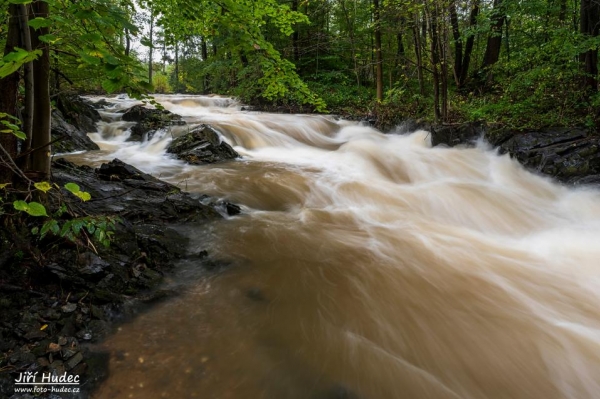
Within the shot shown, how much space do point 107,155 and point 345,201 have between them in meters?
5.41

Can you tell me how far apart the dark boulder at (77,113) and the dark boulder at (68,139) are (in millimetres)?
430

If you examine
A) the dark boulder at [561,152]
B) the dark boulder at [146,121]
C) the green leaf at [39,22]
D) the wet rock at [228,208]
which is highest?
the dark boulder at [146,121]

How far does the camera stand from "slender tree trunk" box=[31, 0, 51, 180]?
242 centimetres

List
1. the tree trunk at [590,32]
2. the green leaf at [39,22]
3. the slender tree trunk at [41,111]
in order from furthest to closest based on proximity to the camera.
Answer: the tree trunk at [590,32]
the slender tree trunk at [41,111]
the green leaf at [39,22]

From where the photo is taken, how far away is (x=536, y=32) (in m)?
9.60

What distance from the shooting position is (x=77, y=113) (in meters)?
9.44

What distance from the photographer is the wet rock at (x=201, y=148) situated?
7.57 meters

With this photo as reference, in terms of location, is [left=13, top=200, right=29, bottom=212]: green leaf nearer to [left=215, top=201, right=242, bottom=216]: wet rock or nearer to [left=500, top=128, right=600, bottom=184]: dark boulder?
[left=215, top=201, right=242, bottom=216]: wet rock

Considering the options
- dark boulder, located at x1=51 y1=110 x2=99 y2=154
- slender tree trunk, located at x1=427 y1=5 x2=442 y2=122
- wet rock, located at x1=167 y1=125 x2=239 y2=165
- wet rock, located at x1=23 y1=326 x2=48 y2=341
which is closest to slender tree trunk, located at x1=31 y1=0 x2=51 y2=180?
wet rock, located at x1=23 y1=326 x2=48 y2=341

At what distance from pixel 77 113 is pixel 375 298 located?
9.86 m

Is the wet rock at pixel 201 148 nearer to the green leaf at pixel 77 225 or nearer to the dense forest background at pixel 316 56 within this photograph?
the dense forest background at pixel 316 56

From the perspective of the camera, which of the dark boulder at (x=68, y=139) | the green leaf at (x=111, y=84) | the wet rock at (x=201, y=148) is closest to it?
the green leaf at (x=111, y=84)

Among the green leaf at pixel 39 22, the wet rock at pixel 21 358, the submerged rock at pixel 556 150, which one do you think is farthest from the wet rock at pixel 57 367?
the submerged rock at pixel 556 150

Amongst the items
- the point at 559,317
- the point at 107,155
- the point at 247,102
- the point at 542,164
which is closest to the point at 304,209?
the point at 559,317
